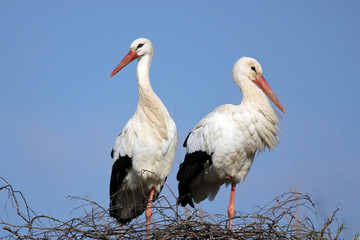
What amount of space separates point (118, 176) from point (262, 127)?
4.67ft

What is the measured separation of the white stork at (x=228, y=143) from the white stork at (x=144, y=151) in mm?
263

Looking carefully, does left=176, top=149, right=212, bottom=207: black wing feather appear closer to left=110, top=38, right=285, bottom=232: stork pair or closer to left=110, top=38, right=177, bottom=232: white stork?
left=110, top=38, right=285, bottom=232: stork pair

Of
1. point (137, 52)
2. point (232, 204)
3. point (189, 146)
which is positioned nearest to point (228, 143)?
point (189, 146)

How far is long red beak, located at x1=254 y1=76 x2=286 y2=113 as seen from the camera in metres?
6.94

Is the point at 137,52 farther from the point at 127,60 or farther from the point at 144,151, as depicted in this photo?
the point at 144,151

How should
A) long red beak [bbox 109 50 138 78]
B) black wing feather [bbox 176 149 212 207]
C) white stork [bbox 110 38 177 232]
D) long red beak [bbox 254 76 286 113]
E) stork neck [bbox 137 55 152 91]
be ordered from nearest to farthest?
white stork [bbox 110 38 177 232]
black wing feather [bbox 176 149 212 207]
stork neck [bbox 137 55 152 91]
long red beak [bbox 109 50 138 78]
long red beak [bbox 254 76 286 113]

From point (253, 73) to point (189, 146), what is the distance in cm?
103

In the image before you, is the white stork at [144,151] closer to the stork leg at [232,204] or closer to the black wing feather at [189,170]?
the black wing feather at [189,170]

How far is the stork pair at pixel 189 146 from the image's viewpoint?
20.6 ft

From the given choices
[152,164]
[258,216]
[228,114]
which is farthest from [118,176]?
[258,216]

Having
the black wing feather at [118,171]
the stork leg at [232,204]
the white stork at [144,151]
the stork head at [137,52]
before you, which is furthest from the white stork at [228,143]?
the stork head at [137,52]

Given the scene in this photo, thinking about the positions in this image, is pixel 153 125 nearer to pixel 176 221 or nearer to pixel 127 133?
pixel 127 133

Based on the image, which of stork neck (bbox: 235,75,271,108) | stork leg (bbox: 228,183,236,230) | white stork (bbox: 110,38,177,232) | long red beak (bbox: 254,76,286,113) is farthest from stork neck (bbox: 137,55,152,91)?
stork leg (bbox: 228,183,236,230)

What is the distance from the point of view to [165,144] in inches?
247
